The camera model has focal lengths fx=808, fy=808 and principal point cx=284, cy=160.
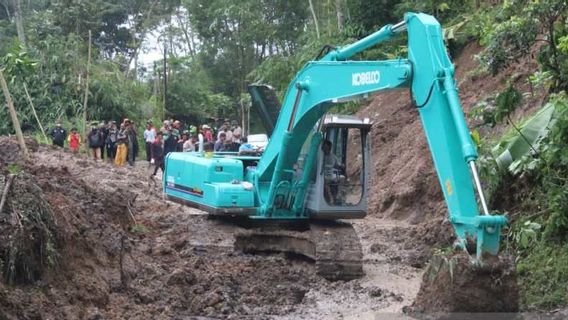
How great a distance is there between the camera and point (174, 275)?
9352 millimetres

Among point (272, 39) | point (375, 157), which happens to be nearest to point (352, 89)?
point (375, 157)

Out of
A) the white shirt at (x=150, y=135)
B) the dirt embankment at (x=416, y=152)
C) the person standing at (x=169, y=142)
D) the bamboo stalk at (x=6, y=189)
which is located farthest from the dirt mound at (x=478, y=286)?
the white shirt at (x=150, y=135)

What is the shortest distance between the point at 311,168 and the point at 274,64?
18.4 meters

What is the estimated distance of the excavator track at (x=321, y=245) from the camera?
34.0ft

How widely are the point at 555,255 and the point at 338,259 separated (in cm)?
275

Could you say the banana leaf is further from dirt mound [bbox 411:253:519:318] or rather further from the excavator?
dirt mound [bbox 411:253:519:318]

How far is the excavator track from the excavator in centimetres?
1

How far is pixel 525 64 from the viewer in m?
16.1

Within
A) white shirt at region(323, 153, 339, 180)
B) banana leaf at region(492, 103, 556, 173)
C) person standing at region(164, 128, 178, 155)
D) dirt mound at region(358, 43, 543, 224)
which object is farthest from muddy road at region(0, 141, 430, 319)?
person standing at region(164, 128, 178, 155)

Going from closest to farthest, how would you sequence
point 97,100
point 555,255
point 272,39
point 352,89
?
1. point 555,255
2. point 352,89
3. point 97,100
4. point 272,39

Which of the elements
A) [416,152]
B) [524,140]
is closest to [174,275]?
[524,140]

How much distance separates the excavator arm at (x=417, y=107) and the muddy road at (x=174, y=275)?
138cm

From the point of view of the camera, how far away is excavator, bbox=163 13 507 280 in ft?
31.1

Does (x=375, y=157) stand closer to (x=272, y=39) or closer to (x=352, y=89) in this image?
(x=352, y=89)
